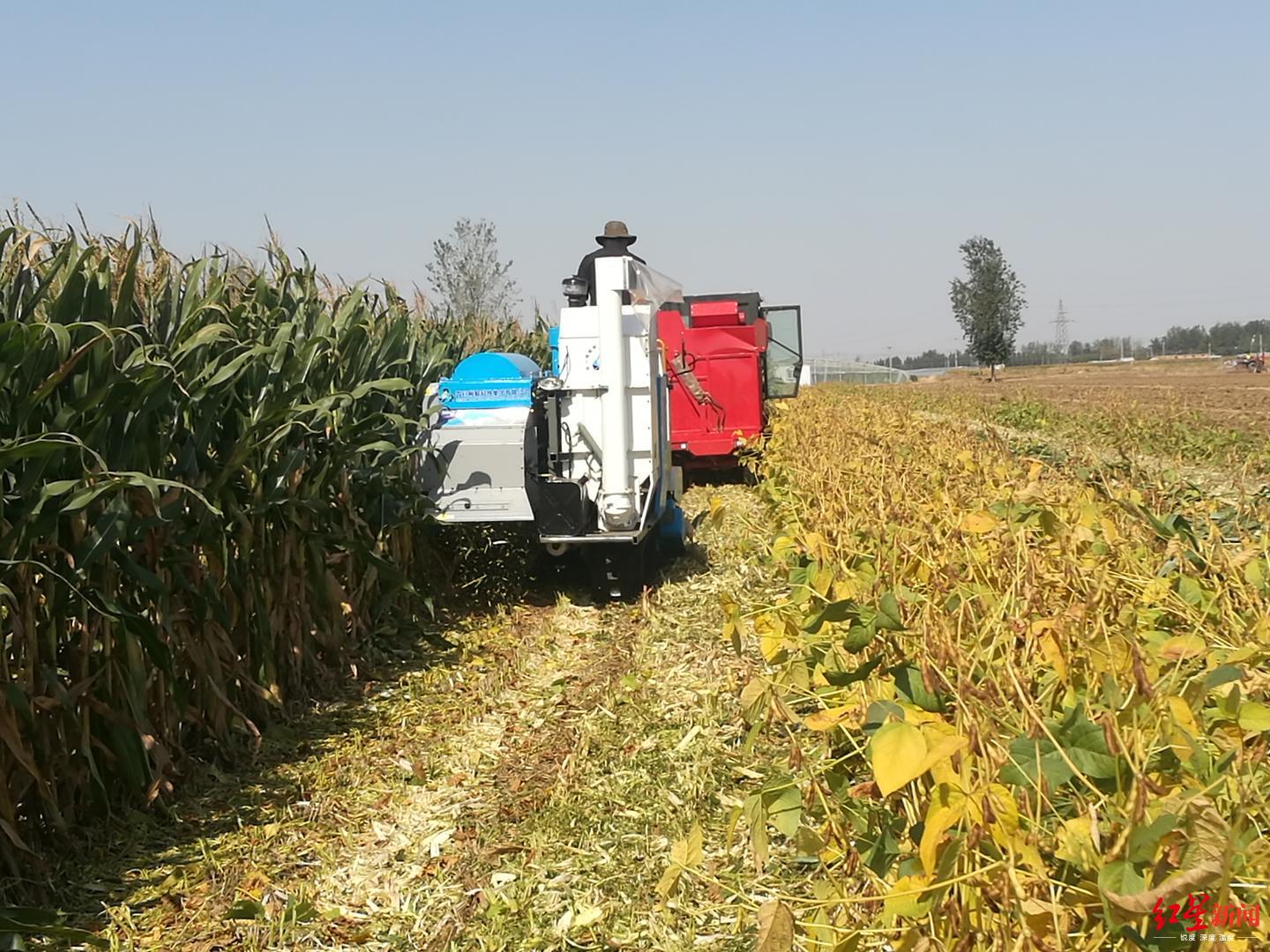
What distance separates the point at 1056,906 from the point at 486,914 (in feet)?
6.88

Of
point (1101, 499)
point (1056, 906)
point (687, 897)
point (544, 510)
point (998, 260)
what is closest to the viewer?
point (1056, 906)

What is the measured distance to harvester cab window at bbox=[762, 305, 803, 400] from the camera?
15.7 m

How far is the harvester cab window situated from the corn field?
1024cm

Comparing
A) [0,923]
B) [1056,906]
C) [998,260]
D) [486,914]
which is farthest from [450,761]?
[998,260]

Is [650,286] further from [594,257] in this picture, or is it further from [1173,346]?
[1173,346]

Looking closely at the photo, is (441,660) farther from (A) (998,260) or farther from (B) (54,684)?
(A) (998,260)

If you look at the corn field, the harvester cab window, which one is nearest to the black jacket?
the corn field

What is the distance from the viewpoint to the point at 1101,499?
178 inches

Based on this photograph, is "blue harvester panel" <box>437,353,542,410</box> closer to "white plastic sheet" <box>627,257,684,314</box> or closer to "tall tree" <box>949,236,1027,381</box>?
"white plastic sheet" <box>627,257,684,314</box>

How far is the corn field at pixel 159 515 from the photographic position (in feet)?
11.5

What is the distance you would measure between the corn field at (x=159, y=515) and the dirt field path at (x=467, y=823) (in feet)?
1.14

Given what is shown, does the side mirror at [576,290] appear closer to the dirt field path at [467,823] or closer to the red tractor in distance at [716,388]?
the dirt field path at [467,823]

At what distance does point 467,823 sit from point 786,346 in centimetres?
1285

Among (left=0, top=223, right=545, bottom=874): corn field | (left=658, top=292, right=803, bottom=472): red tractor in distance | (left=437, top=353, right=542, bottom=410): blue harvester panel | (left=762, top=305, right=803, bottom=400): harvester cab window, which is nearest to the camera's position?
(left=0, top=223, right=545, bottom=874): corn field
